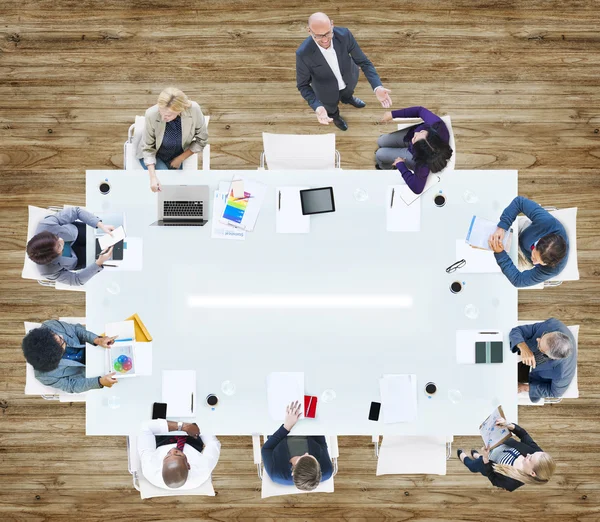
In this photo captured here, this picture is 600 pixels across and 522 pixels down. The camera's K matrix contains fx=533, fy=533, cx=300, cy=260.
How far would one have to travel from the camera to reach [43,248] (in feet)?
10.5

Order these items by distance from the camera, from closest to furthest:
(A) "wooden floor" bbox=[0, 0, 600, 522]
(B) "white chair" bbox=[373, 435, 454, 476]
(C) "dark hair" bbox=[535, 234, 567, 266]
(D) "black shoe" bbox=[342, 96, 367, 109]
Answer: (C) "dark hair" bbox=[535, 234, 567, 266], (B) "white chair" bbox=[373, 435, 454, 476], (D) "black shoe" bbox=[342, 96, 367, 109], (A) "wooden floor" bbox=[0, 0, 600, 522]

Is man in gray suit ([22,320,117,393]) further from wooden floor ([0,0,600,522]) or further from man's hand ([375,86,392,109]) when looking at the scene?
man's hand ([375,86,392,109])

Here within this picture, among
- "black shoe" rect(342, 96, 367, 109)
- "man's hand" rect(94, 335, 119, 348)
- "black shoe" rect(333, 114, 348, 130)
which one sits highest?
"black shoe" rect(342, 96, 367, 109)

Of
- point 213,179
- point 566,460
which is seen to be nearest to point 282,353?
point 213,179

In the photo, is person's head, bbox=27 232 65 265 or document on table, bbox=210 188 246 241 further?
document on table, bbox=210 188 246 241

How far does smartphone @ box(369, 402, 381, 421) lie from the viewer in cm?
347

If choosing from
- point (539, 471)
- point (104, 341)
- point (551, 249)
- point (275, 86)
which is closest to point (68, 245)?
point (104, 341)

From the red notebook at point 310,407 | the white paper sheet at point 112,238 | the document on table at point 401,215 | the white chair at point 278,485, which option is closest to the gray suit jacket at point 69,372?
the white paper sheet at point 112,238

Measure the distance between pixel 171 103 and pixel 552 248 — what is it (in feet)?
8.13

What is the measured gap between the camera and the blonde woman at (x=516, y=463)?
3176 mm

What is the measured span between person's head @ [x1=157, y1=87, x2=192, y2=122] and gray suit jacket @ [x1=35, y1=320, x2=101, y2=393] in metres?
1.49

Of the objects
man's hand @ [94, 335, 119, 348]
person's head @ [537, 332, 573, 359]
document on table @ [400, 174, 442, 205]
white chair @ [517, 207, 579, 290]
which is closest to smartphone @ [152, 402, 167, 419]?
man's hand @ [94, 335, 119, 348]

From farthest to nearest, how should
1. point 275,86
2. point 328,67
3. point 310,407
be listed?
point 275,86, point 328,67, point 310,407

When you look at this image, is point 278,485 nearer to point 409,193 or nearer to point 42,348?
point 42,348
